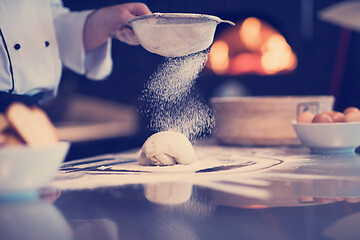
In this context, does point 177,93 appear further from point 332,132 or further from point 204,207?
point 204,207

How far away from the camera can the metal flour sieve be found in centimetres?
92

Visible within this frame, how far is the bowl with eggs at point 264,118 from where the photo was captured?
4.38ft

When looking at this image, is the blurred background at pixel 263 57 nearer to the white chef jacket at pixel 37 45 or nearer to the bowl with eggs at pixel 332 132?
the white chef jacket at pixel 37 45

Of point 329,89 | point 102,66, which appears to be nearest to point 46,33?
point 102,66

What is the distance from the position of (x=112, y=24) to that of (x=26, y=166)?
0.82 meters

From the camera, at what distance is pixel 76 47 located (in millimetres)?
1396

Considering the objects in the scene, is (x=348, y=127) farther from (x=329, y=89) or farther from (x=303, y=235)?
(x=329, y=89)

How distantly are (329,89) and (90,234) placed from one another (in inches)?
119

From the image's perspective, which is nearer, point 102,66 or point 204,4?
point 102,66

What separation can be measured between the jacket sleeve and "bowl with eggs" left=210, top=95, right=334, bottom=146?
1.58 ft

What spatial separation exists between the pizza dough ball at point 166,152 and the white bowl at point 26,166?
1.33 feet

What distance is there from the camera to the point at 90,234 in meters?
0.45

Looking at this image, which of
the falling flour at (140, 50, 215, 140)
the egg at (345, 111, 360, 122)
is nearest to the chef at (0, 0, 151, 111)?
the falling flour at (140, 50, 215, 140)

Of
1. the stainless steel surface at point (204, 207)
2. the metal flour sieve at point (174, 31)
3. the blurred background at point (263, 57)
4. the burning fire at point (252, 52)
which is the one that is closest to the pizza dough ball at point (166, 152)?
the stainless steel surface at point (204, 207)
